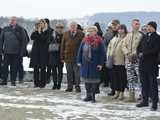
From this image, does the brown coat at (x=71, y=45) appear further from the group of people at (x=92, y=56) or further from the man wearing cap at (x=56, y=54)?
the man wearing cap at (x=56, y=54)

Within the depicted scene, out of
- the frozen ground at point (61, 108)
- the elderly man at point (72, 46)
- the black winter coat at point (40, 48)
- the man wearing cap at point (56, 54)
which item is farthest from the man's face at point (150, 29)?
the black winter coat at point (40, 48)

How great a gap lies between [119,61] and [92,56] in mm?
764

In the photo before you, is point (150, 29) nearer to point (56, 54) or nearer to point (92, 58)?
point (92, 58)

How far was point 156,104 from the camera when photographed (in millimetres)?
11680

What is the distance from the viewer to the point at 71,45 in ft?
46.7

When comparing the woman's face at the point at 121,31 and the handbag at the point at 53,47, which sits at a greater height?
the woman's face at the point at 121,31

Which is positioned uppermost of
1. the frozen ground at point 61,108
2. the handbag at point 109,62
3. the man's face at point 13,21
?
the man's face at point 13,21

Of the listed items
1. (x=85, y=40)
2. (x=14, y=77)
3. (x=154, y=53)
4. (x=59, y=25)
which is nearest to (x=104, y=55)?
(x=85, y=40)

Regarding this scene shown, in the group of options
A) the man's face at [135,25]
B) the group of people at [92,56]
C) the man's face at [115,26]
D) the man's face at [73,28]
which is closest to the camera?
the group of people at [92,56]

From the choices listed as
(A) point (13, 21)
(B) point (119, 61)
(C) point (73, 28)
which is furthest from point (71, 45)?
(A) point (13, 21)

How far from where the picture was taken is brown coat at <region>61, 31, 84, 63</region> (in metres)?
14.2

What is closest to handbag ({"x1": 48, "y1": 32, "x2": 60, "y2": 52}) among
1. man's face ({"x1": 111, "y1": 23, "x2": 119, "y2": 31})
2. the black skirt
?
man's face ({"x1": 111, "y1": 23, "x2": 119, "y2": 31})

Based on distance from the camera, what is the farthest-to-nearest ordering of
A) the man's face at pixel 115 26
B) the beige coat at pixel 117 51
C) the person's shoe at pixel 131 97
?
the man's face at pixel 115 26 → the beige coat at pixel 117 51 → the person's shoe at pixel 131 97

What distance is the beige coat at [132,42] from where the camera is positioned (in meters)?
12.6
